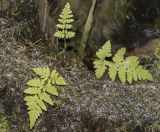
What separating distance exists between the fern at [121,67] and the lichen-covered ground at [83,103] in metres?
0.12

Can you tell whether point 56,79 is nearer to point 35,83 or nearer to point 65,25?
point 35,83

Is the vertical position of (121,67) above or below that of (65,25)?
below

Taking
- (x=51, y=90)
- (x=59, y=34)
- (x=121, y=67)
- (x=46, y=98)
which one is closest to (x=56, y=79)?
(x=51, y=90)

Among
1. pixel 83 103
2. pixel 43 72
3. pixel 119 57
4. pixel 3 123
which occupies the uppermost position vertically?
pixel 119 57

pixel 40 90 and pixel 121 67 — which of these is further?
pixel 121 67

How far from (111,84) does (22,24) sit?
1.21 m

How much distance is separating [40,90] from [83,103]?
468mm

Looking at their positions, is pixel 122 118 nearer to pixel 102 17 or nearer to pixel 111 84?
pixel 111 84

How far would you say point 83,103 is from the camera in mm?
3807

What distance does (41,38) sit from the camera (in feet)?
13.8

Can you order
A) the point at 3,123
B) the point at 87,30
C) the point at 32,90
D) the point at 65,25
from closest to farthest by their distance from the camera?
the point at 32,90 → the point at 3,123 → the point at 65,25 → the point at 87,30

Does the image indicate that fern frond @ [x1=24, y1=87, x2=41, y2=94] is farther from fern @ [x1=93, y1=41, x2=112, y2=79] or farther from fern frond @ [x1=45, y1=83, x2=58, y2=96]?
fern @ [x1=93, y1=41, x2=112, y2=79]

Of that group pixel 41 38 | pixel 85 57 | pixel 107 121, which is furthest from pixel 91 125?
pixel 41 38

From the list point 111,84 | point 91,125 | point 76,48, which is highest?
point 76,48
